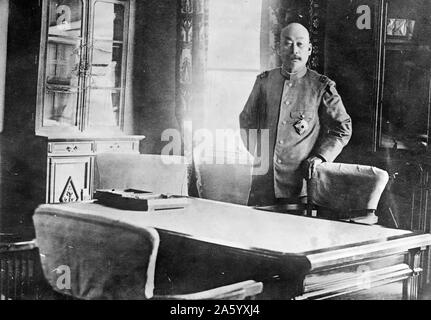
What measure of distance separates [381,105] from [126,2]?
209 centimetres

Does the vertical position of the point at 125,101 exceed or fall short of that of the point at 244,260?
it exceeds it

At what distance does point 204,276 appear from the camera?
5.64 ft

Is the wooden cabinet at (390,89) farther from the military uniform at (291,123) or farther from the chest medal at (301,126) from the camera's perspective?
the chest medal at (301,126)

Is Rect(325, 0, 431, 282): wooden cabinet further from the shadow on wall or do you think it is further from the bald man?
the shadow on wall

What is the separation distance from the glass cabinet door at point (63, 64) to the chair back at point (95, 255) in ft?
8.97

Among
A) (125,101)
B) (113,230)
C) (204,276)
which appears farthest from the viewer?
(125,101)

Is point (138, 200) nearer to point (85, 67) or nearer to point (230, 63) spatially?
point (230, 63)

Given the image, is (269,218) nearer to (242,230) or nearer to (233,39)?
(242,230)

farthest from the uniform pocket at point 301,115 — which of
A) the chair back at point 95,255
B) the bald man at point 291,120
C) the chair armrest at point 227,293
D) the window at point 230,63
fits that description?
the chair back at point 95,255

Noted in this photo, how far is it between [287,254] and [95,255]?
0.49 metres

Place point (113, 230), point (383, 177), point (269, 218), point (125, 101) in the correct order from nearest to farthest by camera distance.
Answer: point (113, 230) → point (269, 218) → point (383, 177) → point (125, 101)

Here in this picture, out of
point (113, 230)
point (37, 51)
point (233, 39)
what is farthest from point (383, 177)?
point (37, 51)

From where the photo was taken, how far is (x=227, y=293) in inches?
52.2

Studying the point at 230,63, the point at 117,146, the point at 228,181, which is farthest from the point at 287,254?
the point at 117,146
